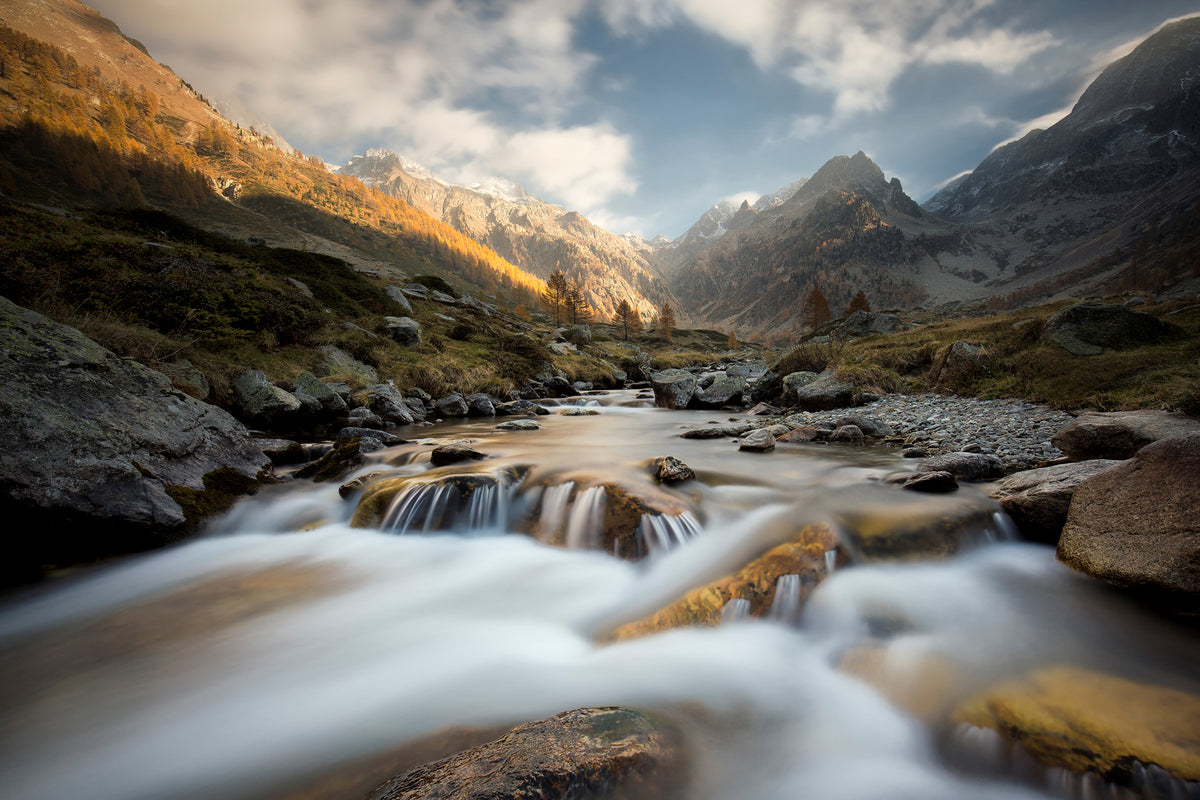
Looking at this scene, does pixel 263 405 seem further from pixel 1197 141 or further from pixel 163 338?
pixel 1197 141

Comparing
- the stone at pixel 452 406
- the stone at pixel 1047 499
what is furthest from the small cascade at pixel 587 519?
the stone at pixel 452 406

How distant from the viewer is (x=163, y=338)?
37.0 feet

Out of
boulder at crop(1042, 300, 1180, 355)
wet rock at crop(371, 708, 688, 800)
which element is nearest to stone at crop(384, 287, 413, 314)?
wet rock at crop(371, 708, 688, 800)

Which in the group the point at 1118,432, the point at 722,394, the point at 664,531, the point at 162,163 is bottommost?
the point at 664,531

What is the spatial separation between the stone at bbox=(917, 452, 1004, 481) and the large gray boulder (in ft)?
35.3

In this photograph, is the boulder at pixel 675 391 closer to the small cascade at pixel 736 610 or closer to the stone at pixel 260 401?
the stone at pixel 260 401

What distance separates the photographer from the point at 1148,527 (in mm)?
3732

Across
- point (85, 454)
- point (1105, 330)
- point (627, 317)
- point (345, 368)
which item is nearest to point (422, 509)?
point (85, 454)

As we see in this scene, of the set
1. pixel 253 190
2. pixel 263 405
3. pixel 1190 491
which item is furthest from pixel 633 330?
pixel 253 190

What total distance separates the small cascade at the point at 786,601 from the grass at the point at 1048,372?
6.60 metres

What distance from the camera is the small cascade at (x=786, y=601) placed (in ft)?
13.3

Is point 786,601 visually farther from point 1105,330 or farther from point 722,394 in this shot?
point 722,394

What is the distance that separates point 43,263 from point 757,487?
18977 mm

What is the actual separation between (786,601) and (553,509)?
3396 millimetres
